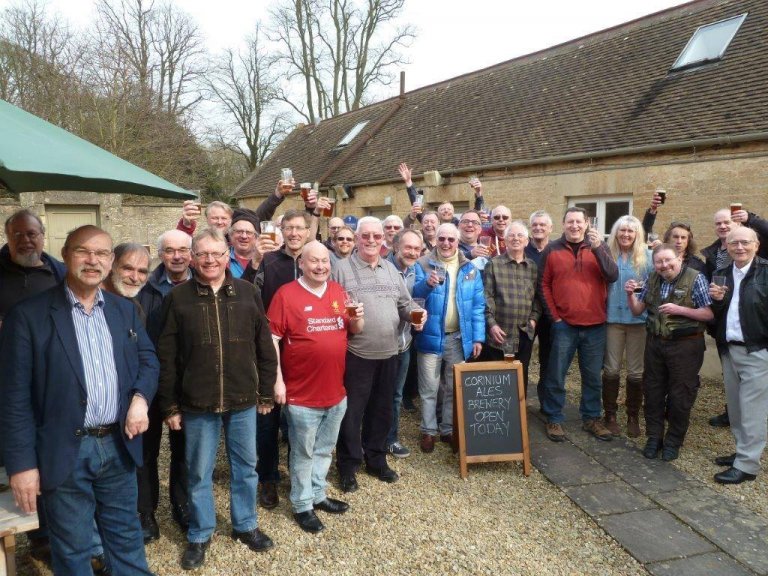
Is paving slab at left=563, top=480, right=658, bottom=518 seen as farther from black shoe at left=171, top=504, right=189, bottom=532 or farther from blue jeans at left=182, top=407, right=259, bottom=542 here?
black shoe at left=171, top=504, right=189, bottom=532

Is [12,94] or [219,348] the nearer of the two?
[219,348]

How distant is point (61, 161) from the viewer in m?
1.98

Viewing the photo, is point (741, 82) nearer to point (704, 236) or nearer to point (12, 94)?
point (704, 236)

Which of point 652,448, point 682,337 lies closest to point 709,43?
point 682,337

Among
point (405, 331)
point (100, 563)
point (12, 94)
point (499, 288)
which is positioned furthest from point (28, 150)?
point (12, 94)

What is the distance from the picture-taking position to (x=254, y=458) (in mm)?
3248

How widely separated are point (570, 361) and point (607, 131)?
5848 millimetres

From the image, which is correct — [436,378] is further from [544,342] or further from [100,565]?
[100,565]

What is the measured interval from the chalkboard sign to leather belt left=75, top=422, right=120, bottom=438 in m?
2.66

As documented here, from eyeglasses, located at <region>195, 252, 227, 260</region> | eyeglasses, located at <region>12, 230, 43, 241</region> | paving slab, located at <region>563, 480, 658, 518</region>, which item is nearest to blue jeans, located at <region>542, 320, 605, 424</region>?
paving slab, located at <region>563, 480, 658, 518</region>

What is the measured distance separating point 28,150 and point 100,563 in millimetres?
2411

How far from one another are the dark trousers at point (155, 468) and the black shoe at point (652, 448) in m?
3.83

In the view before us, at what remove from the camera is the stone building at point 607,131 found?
7645mm

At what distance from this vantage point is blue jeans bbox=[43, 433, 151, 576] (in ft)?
7.83
